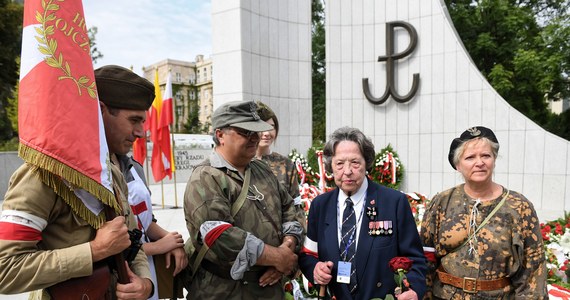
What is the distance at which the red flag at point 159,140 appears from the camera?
8.68 m

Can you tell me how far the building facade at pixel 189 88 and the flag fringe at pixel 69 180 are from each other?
46.5 metres

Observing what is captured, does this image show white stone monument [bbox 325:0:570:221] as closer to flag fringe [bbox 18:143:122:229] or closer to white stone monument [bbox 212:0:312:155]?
white stone monument [bbox 212:0:312:155]

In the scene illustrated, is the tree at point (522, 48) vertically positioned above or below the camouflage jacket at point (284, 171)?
above

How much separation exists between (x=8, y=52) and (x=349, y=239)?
28013 mm

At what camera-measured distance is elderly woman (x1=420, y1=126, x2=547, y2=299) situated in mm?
2051

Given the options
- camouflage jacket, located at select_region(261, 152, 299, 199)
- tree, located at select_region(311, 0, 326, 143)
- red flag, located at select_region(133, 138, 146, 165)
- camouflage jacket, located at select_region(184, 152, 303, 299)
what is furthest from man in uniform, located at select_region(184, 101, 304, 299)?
tree, located at select_region(311, 0, 326, 143)

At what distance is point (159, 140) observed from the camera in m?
8.73

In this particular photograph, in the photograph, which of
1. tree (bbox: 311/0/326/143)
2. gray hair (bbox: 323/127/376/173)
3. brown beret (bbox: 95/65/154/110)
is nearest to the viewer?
brown beret (bbox: 95/65/154/110)

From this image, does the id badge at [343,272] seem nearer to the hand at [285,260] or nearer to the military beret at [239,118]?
the hand at [285,260]

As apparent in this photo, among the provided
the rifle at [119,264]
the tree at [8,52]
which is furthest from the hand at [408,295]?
the tree at [8,52]

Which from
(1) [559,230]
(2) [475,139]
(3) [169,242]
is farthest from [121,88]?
(1) [559,230]

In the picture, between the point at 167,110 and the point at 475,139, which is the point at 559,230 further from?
the point at 167,110

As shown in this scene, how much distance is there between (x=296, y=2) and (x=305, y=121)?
3117 millimetres

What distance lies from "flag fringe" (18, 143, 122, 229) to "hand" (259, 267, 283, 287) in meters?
0.92
